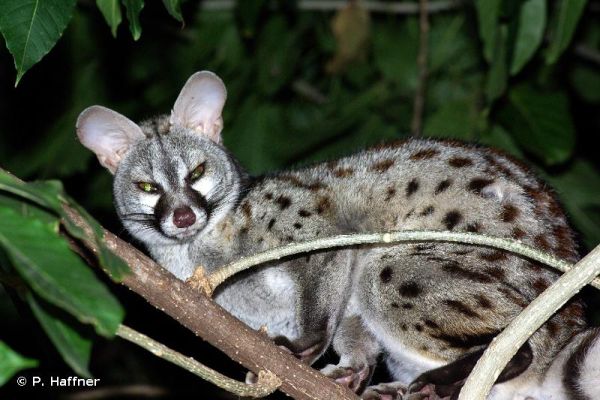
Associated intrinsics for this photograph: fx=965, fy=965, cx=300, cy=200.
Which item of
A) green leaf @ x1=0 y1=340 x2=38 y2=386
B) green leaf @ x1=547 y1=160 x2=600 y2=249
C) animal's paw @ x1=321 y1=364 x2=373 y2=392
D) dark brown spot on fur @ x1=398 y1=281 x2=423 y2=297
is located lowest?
green leaf @ x1=547 y1=160 x2=600 y2=249

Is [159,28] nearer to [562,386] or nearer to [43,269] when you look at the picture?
[562,386]

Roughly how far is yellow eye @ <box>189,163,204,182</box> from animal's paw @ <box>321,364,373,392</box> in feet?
4.04

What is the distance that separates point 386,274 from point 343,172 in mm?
773

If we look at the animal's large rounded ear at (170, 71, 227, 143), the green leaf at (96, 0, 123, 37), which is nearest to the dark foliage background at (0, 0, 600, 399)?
the animal's large rounded ear at (170, 71, 227, 143)

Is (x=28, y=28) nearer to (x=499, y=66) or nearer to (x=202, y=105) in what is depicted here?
(x=202, y=105)

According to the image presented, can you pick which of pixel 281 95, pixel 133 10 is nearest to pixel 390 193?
pixel 133 10

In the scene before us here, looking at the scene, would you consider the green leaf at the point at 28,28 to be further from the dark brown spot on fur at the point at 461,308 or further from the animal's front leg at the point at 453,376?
the animal's front leg at the point at 453,376

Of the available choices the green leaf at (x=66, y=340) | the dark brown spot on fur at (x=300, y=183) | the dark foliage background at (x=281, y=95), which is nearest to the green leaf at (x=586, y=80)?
the dark foliage background at (x=281, y=95)

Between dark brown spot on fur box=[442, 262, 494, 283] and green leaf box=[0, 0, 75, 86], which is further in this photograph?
dark brown spot on fur box=[442, 262, 494, 283]

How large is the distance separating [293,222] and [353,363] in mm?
848

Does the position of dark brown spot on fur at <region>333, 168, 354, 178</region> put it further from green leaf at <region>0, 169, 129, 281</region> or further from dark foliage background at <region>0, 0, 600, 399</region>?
green leaf at <region>0, 169, 129, 281</region>

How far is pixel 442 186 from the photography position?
472 centimetres

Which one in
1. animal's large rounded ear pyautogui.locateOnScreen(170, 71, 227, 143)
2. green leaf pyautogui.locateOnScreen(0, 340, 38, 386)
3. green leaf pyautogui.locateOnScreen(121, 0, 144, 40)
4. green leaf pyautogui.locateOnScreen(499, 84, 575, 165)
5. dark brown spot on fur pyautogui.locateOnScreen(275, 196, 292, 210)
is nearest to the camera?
green leaf pyautogui.locateOnScreen(0, 340, 38, 386)

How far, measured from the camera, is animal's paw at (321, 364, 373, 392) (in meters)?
4.94
